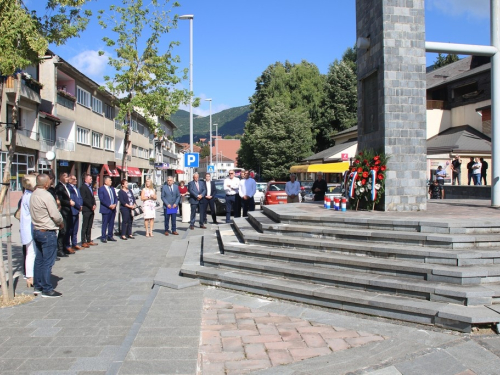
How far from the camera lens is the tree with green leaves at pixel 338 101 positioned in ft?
151

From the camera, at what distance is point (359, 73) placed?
11.2 m

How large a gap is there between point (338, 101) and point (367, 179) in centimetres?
3908

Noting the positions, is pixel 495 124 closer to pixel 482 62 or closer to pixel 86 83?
pixel 482 62

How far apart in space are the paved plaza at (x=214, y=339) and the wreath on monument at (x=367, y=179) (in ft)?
14.2

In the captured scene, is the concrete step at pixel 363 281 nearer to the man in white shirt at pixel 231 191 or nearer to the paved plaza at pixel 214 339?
the paved plaza at pixel 214 339

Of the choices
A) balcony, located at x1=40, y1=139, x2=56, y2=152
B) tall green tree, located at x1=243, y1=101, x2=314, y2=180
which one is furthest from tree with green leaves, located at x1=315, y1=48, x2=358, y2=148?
balcony, located at x1=40, y1=139, x2=56, y2=152

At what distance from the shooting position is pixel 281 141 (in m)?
45.8

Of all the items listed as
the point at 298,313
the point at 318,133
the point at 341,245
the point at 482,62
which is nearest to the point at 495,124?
the point at 341,245

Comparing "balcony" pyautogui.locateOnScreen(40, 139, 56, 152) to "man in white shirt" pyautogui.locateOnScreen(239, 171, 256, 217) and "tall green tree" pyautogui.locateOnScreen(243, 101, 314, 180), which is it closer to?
"tall green tree" pyautogui.locateOnScreen(243, 101, 314, 180)

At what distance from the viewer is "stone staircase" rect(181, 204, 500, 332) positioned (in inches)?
209

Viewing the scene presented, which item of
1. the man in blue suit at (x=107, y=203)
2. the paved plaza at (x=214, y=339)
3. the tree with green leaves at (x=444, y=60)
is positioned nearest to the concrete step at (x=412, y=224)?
the paved plaza at (x=214, y=339)

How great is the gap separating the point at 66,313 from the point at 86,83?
121 feet

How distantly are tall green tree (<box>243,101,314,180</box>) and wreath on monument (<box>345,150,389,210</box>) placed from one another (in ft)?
117

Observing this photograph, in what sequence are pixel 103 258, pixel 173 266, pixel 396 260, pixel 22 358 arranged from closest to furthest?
1. pixel 22 358
2. pixel 396 260
3. pixel 173 266
4. pixel 103 258
